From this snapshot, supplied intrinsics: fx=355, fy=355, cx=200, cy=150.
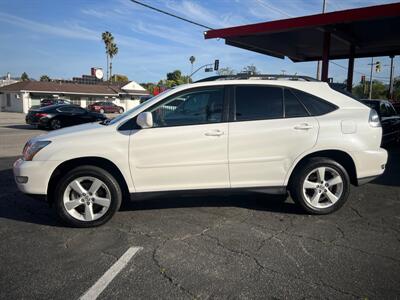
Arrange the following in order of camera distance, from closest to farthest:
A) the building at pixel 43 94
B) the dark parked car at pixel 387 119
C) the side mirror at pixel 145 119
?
the side mirror at pixel 145 119 → the dark parked car at pixel 387 119 → the building at pixel 43 94

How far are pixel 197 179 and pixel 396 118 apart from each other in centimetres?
784

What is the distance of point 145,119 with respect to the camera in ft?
14.0

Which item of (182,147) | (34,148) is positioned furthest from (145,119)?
(34,148)

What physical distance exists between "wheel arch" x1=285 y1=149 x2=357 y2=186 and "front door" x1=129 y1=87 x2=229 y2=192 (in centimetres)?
Result: 93

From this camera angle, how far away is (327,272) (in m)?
3.31

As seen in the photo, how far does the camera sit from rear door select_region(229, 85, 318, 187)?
4527 millimetres

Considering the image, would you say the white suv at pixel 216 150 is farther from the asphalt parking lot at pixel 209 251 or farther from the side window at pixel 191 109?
the asphalt parking lot at pixel 209 251

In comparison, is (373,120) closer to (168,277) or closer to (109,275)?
(168,277)

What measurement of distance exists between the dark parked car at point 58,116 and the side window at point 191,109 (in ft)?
49.5

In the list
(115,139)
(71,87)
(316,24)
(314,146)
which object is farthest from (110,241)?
(71,87)

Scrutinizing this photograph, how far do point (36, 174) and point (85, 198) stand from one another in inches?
25.3

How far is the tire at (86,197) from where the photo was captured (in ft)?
14.2

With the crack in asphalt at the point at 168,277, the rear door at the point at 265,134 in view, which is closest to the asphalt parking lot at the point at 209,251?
the crack in asphalt at the point at 168,277

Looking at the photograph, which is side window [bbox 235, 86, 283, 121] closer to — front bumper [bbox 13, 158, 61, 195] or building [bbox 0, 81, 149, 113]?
front bumper [bbox 13, 158, 61, 195]
